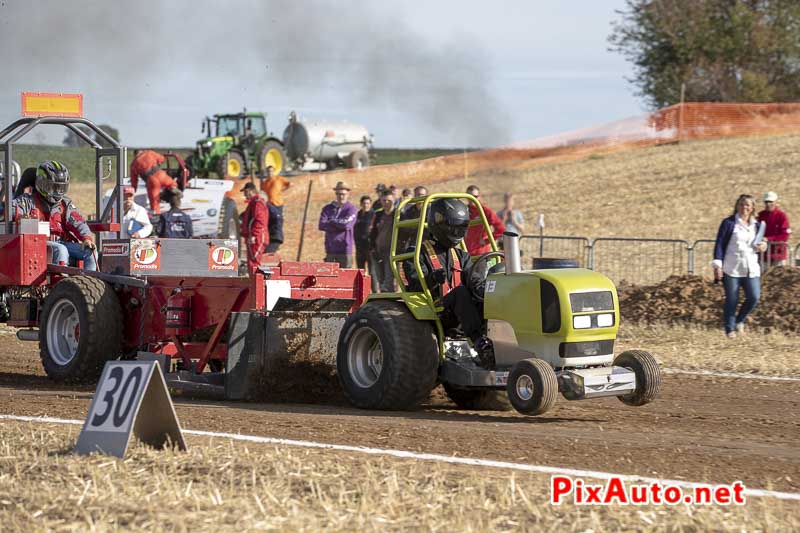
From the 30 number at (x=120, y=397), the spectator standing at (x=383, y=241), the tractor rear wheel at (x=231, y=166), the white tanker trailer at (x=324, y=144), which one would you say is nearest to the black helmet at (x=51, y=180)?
the 30 number at (x=120, y=397)

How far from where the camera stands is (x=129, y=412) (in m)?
6.15

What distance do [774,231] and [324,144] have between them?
88.1 ft

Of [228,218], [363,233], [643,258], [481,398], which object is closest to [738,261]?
[643,258]

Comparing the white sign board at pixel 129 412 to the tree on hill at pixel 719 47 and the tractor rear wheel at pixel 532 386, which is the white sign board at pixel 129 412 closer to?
the tractor rear wheel at pixel 532 386

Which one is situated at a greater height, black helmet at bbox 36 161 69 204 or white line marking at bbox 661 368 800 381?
black helmet at bbox 36 161 69 204

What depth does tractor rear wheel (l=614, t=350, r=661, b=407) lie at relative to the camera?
7.89 m

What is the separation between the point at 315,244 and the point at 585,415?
17.6 metres

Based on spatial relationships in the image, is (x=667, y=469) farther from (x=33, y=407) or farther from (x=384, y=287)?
(x=384, y=287)

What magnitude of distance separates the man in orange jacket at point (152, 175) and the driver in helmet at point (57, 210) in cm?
820

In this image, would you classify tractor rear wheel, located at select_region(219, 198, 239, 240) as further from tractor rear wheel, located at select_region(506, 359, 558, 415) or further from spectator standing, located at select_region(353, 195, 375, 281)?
tractor rear wheel, located at select_region(506, 359, 558, 415)

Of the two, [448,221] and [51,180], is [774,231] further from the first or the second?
[51,180]

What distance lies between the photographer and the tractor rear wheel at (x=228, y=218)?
21844mm

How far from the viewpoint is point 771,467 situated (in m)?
6.23

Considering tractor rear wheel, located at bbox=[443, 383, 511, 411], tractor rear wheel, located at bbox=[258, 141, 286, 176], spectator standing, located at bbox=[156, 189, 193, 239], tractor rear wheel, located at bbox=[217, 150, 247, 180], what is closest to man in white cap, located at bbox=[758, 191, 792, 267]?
tractor rear wheel, located at bbox=[443, 383, 511, 411]
